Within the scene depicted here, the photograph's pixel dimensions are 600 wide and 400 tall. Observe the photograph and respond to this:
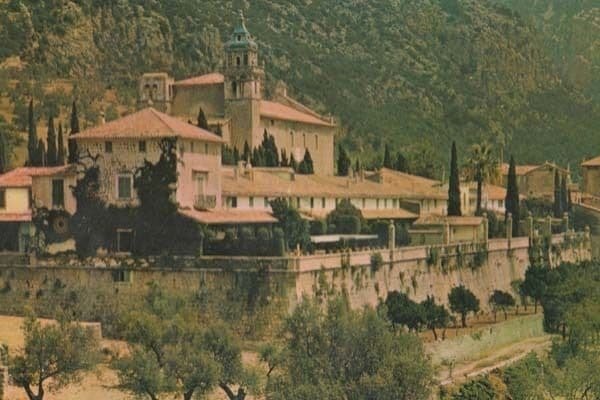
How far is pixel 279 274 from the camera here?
5100 centimetres

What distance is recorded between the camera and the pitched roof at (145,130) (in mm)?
54750

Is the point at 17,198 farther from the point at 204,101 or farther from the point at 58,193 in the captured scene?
the point at 204,101

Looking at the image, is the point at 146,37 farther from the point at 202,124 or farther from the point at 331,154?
the point at 202,124

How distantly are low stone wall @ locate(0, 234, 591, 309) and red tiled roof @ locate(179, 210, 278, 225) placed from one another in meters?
2.30

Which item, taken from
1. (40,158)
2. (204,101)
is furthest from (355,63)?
(40,158)

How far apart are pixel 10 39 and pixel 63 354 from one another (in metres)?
87.0

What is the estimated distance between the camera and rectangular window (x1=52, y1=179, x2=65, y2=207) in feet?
185

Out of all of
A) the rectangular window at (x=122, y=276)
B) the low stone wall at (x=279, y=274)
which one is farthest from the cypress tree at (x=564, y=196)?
the rectangular window at (x=122, y=276)

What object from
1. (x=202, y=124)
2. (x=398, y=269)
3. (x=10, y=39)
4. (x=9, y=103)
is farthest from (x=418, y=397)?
(x=10, y=39)

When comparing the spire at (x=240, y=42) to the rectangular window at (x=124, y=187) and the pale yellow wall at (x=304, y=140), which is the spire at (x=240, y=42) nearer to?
the pale yellow wall at (x=304, y=140)

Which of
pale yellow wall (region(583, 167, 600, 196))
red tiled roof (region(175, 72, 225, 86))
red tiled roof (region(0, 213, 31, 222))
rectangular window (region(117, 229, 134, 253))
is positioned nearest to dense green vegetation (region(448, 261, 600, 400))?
rectangular window (region(117, 229, 134, 253))

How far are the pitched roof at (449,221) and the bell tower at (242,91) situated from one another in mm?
11825

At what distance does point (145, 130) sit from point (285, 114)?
31.0 metres

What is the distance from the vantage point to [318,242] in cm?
6109
